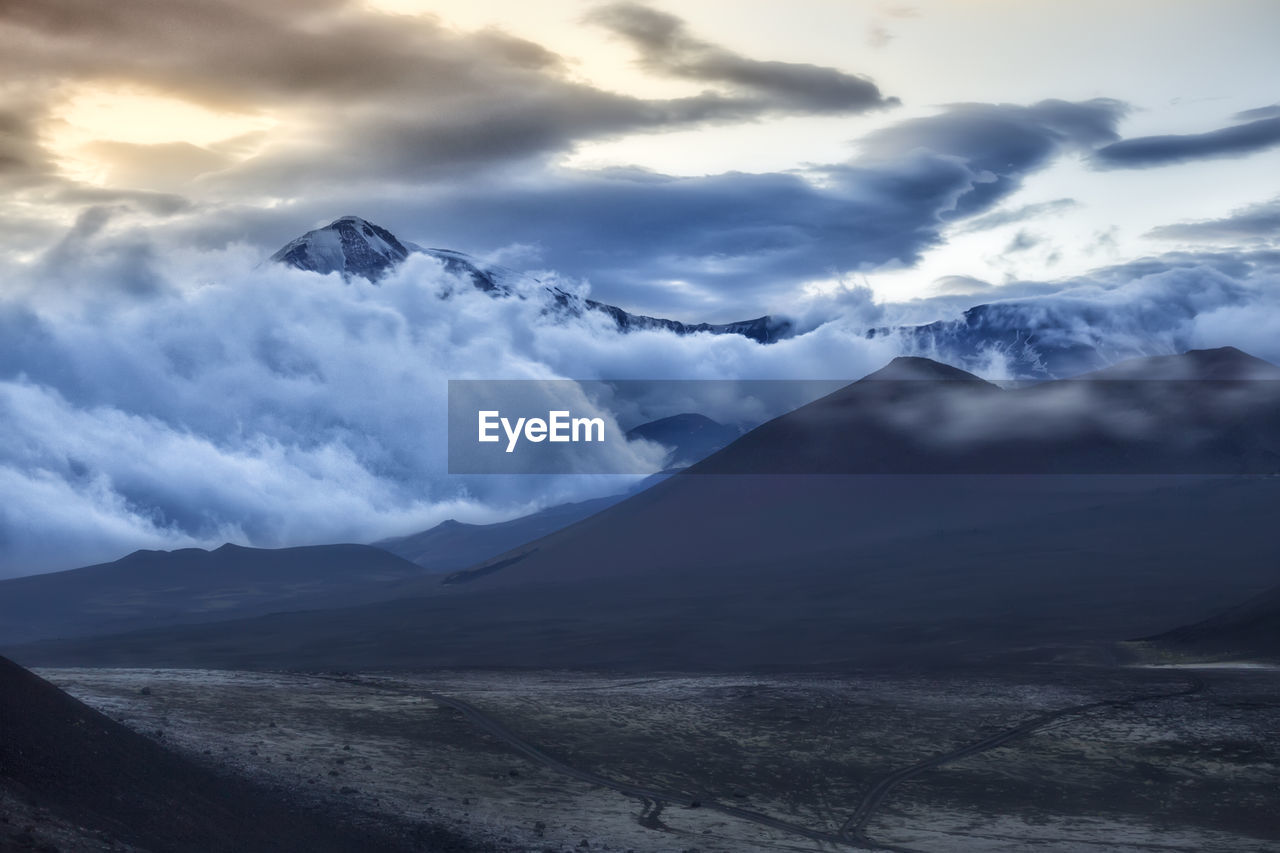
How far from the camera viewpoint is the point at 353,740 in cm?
4384

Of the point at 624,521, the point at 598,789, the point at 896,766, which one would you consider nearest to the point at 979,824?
the point at 896,766

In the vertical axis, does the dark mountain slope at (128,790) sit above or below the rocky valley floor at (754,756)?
above

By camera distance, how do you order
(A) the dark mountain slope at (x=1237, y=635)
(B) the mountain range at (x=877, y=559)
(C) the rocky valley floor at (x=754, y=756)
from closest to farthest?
(C) the rocky valley floor at (x=754, y=756)
(A) the dark mountain slope at (x=1237, y=635)
(B) the mountain range at (x=877, y=559)

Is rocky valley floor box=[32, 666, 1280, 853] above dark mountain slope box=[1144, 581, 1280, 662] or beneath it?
beneath

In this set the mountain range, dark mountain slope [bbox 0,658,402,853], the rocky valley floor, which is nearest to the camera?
dark mountain slope [bbox 0,658,402,853]

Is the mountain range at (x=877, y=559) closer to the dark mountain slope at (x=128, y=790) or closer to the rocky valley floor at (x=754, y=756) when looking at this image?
the rocky valley floor at (x=754, y=756)

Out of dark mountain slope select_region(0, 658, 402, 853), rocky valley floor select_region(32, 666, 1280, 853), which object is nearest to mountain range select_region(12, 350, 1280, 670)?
rocky valley floor select_region(32, 666, 1280, 853)

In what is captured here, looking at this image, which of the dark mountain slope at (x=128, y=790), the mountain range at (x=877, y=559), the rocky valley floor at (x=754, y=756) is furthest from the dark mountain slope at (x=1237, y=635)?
the dark mountain slope at (x=128, y=790)

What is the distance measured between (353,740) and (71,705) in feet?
48.8

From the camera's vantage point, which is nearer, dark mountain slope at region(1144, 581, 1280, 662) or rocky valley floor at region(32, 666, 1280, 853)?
rocky valley floor at region(32, 666, 1280, 853)

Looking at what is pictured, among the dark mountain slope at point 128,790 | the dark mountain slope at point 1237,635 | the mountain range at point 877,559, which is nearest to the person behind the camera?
the dark mountain slope at point 128,790

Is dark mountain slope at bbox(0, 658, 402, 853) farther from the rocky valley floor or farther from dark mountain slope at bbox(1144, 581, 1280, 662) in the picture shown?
dark mountain slope at bbox(1144, 581, 1280, 662)

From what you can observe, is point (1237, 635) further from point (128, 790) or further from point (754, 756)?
point (128, 790)

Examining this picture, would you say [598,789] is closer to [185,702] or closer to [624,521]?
[185,702]
